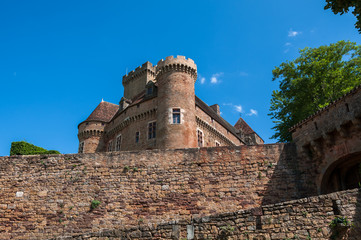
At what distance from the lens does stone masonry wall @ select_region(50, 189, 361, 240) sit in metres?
8.11

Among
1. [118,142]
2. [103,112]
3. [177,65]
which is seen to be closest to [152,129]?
[118,142]

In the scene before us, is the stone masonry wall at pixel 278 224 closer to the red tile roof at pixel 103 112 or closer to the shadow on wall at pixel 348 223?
the shadow on wall at pixel 348 223

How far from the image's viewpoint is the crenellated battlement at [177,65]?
27.1 m

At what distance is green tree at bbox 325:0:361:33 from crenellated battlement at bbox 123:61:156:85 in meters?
28.2

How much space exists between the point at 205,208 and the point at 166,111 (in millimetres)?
12273

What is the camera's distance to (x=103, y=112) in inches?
1385

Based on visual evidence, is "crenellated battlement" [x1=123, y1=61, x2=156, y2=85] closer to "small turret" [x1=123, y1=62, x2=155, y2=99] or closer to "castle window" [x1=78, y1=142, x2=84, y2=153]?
"small turret" [x1=123, y1=62, x2=155, y2=99]

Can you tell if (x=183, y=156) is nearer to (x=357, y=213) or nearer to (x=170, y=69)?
(x=357, y=213)

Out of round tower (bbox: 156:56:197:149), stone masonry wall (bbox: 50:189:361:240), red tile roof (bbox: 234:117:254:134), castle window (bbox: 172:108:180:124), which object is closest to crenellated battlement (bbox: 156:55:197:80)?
round tower (bbox: 156:56:197:149)

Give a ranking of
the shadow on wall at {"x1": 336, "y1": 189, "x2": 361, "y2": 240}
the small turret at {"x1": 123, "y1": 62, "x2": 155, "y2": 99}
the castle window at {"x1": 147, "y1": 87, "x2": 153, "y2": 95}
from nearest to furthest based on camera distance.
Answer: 1. the shadow on wall at {"x1": 336, "y1": 189, "x2": 361, "y2": 240}
2. the castle window at {"x1": 147, "y1": 87, "x2": 153, "y2": 95}
3. the small turret at {"x1": 123, "y1": 62, "x2": 155, "y2": 99}

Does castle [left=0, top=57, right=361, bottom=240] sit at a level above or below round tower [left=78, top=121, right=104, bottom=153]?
below

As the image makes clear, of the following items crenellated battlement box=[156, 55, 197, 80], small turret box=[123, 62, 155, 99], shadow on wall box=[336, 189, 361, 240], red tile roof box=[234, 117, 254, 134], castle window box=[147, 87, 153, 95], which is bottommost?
shadow on wall box=[336, 189, 361, 240]

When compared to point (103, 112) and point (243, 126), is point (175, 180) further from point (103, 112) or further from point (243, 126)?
point (243, 126)

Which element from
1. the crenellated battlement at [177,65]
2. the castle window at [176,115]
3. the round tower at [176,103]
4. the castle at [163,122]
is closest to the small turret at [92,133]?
the castle at [163,122]
